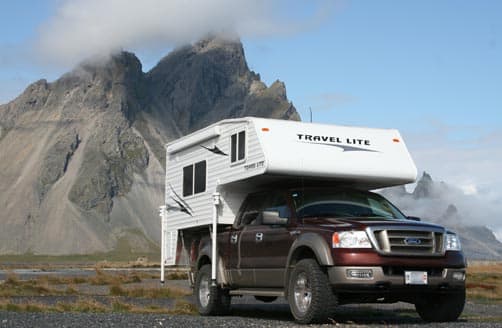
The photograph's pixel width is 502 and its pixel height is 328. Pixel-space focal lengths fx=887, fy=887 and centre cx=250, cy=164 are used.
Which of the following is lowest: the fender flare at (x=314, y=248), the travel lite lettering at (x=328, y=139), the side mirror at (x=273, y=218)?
the fender flare at (x=314, y=248)

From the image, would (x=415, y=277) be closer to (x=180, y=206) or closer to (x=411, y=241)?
(x=411, y=241)

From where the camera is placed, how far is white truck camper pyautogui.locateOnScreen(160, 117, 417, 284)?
15008mm

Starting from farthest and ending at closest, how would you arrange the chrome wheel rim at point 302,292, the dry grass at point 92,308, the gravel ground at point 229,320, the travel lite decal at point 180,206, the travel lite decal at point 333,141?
the travel lite decal at point 180,206
the dry grass at point 92,308
the travel lite decal at point 333,141
the chrome wheel rim at point 302,292
the gravel ground at point 229,320

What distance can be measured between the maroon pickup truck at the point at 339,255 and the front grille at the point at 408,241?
14 millimetres

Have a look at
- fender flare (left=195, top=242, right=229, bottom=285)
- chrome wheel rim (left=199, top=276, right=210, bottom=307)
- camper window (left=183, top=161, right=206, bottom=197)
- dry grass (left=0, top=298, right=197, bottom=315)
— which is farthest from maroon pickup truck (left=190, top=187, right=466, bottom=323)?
camper window (left=183, top=161, right=206, bottom=197)

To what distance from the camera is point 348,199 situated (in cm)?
1484

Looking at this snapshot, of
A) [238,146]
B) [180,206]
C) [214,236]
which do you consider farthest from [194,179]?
[238,146]

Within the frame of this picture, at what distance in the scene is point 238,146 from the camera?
52.9ft

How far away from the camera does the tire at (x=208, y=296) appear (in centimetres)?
1628

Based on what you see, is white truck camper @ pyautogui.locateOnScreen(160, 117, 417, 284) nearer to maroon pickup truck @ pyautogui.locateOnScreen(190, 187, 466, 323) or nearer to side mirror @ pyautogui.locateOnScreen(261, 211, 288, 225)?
maroon pickup truck @ pyautogui.locateOnScreen(190, 187, 466, 323)

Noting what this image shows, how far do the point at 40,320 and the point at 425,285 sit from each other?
5.67m

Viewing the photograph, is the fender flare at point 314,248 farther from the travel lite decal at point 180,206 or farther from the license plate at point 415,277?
the travel lite decal at point 180,206

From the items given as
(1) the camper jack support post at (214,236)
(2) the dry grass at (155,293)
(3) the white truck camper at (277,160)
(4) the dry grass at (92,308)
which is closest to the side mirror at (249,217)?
(3) the white truck camper at (277,160)

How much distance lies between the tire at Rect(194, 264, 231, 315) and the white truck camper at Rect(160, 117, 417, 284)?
1.05 feet
